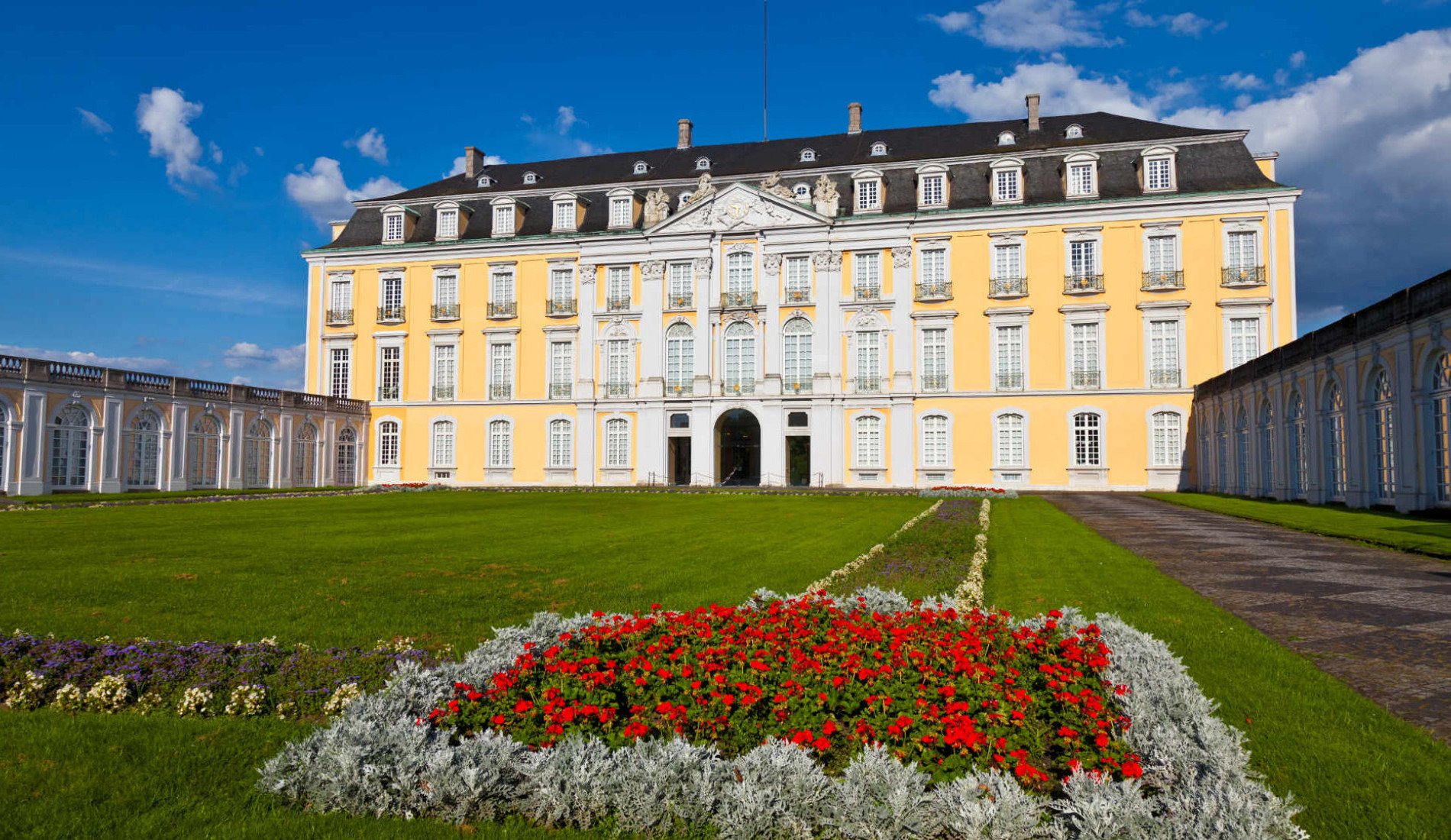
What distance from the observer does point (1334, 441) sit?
26.9 m

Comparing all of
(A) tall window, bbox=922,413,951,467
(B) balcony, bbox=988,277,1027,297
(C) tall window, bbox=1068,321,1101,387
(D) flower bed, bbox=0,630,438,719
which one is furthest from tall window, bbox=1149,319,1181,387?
(D) flower bed, bbox=0,630,438,719

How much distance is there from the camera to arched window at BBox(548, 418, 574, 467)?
4953cm

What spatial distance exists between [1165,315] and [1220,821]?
1690 inches

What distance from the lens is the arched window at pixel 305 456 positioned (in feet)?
148

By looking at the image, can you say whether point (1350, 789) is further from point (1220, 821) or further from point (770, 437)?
point (770, 437)

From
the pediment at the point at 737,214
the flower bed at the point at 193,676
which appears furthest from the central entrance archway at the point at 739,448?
the flower bed at the point at 193,676

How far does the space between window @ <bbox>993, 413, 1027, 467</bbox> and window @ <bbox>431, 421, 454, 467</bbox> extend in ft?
97.8

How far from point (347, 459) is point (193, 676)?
46.7 meters

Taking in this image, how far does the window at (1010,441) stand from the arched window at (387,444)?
109 feet

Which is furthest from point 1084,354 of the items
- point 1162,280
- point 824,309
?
point 824,309

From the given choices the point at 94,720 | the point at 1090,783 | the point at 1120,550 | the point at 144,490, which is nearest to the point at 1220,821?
the point at 1090,783

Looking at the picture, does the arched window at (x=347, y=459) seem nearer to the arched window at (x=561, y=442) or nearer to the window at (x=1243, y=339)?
the arched window at (x=561, y=442)

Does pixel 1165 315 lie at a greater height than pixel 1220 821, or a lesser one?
greater

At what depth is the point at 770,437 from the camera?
Answer: 153 feet
